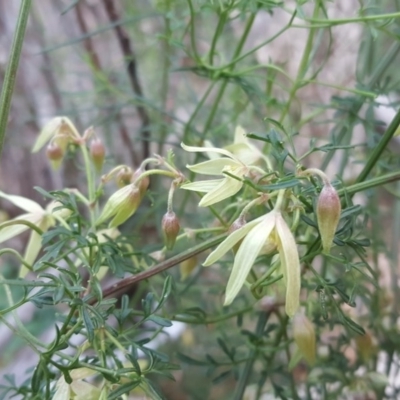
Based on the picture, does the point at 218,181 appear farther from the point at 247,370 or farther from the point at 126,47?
the point at 126,47

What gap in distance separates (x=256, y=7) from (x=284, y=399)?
1.04ft

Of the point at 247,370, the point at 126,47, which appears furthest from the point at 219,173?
the point at 126,47

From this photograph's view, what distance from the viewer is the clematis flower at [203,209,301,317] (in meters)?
0.31

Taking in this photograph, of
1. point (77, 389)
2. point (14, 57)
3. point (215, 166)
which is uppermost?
point (14, 57)

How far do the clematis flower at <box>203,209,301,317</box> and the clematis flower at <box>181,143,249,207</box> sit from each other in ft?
0.10

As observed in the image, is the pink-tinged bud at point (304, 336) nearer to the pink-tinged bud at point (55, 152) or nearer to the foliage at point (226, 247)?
the foliage at point (226, 247)

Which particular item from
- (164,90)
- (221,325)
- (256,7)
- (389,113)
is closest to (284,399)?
(221,325)

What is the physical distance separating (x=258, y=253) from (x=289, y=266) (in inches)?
0.7

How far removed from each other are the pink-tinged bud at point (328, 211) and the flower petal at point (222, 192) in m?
0.05

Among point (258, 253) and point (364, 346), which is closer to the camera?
point (258, 253)

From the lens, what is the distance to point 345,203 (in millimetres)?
393

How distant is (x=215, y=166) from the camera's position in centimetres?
37

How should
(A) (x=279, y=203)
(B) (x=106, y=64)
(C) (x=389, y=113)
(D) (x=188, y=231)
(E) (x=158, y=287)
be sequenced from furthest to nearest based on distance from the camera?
(B) (x=106, y=64)
(C) (x=389, y=113)
(E) (x=158, y=287)
(D) (x=188, y=231)
(A) (x=279, y=203)

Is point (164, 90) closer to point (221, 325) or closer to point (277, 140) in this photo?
point (221, 325)
